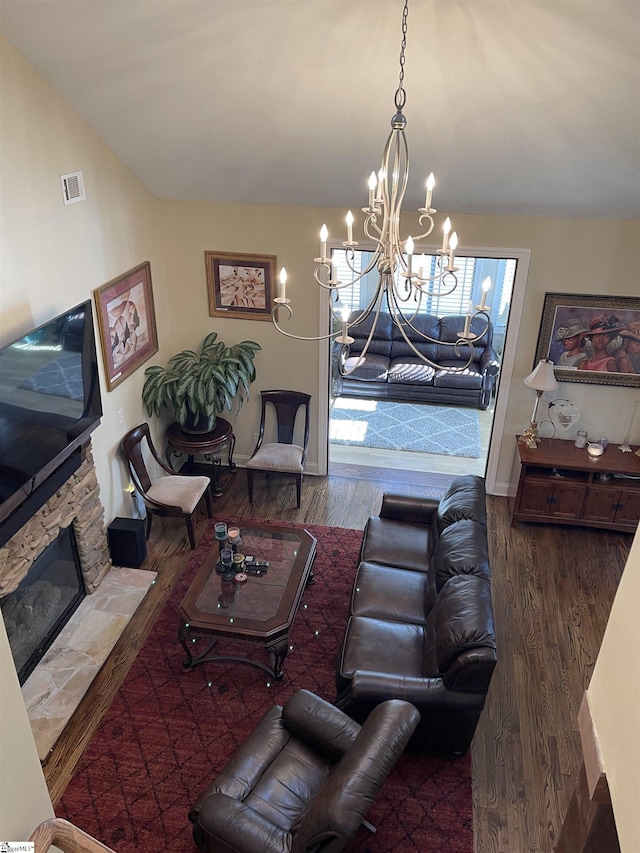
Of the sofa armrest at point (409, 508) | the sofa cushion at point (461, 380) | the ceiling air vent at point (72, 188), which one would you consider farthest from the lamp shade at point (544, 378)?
the ceiling air vent at point (72, 188)

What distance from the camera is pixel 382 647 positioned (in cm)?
409

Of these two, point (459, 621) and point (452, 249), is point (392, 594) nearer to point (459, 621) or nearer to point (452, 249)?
point (459, 621)

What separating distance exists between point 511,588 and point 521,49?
12.4ft

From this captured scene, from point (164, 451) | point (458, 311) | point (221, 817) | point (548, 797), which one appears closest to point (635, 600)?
point (221, 817)

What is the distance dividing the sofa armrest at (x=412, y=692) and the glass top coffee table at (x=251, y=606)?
0.74m

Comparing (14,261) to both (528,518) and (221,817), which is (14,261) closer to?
(221,817)

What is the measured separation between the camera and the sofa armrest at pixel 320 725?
135 inches

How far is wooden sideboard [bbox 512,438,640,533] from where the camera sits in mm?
5641

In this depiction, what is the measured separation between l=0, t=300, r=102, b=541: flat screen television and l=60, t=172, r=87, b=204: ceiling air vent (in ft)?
2.67

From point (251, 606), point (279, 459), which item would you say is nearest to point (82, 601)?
point (251, 606)

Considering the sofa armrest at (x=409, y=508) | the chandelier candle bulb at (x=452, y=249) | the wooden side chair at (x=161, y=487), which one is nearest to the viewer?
the chandelier candle bulb at (x=452, y=249)

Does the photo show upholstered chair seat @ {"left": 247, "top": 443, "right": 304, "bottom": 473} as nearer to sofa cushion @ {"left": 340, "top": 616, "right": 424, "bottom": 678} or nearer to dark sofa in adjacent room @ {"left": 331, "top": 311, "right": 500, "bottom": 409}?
sofa cushion @ {"left": 340, "top": 616, "right": 424, "bottom": 678}

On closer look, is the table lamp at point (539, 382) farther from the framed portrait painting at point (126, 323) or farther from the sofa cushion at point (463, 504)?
the framed portrait painting at point (126, 323)

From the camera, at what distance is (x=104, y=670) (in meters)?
4.48
